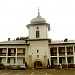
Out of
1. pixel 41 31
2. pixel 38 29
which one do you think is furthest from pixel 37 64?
pixel 38 29

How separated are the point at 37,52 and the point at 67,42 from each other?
7774 millimetres

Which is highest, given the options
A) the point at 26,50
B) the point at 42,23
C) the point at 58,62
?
the point at 42,23

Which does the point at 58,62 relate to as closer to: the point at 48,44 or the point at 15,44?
the point at 48,44

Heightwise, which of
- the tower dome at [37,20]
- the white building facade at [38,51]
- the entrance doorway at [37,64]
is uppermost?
the tower dome at [37,20]

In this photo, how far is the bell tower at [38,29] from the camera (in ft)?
161

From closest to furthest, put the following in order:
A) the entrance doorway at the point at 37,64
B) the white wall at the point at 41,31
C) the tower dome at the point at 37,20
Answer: the entrance doorway at the point at 37,64 < the white wall at the point at 41,31 < the tower dome at the point at 37,20

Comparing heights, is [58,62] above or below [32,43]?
below

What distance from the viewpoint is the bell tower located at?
49.0 metres

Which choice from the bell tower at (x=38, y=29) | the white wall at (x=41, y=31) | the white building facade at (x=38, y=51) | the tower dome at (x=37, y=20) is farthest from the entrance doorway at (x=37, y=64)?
the tower dome at (x=37, y=20)

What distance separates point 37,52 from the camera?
47.7m

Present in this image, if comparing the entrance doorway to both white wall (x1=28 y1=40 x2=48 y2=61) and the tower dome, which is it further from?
the tower dome

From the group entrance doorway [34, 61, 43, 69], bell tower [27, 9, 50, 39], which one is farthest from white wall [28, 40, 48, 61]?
bell tower [27, 9, 50, 39]

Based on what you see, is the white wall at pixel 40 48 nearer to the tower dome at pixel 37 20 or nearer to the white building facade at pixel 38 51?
the white building facade at pixel 38 51

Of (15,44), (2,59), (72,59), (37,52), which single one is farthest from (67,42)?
(2,59)
